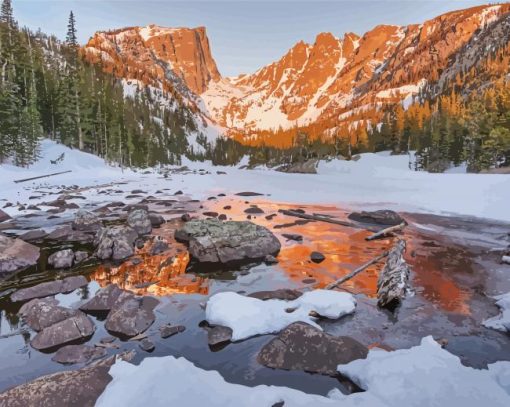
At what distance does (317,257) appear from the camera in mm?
12438

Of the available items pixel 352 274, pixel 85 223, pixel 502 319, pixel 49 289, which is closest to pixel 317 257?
pixel 352 274

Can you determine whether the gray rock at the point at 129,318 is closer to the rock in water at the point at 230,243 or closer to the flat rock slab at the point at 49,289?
the flat rock slab at the point at 49,289

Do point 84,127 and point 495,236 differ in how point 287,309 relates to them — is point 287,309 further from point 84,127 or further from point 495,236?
→ point 84,127

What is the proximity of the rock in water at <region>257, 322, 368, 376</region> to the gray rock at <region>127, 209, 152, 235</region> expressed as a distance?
11.4 m

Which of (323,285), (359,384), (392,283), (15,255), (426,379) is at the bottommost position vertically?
(323,285)

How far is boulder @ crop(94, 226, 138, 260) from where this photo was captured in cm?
1209

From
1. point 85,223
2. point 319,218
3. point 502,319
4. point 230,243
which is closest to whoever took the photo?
point 502,319

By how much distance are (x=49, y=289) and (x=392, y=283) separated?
9030 mm

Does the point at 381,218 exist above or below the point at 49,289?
above

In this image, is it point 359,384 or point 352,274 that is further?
point 352,274

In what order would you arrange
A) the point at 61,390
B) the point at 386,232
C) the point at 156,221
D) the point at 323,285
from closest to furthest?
1. the point at 61,390
2. the point at 323,285
3. the point at 386,232
4. the point at 156,221

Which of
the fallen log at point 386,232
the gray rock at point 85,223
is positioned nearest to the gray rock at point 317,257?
the fallen log at point 386,232

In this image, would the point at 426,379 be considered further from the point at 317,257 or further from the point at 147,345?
the point at 317,257

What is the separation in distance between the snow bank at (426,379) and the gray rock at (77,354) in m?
4.37
